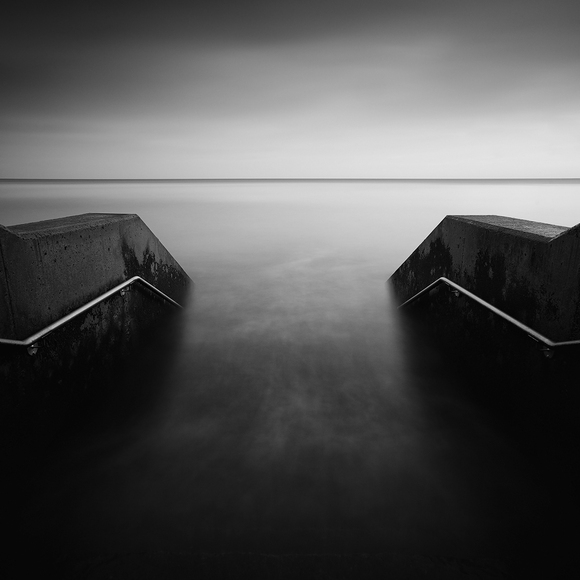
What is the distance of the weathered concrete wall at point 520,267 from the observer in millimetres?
2859

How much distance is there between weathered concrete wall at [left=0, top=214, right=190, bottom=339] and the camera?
9.62ft

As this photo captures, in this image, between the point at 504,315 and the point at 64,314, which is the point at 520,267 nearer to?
the point at 504,315

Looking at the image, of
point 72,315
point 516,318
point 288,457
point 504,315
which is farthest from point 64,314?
point 516,318

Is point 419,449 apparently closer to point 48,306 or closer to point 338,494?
point 338,494

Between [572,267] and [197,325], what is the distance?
16.5ft

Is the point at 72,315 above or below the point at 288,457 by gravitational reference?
above

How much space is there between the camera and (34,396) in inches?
122

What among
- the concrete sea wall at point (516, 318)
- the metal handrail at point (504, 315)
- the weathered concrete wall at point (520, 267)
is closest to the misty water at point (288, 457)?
the concrete sea wall at point (516, 318)

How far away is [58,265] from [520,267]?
13.1ft

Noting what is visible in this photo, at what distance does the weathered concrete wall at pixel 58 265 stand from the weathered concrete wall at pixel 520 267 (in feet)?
12.9

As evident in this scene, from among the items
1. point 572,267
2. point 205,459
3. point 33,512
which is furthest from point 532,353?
point 33,512

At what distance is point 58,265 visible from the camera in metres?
3.50

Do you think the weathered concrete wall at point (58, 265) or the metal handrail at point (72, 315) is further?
the weathered concrete wall at point (58, 265)

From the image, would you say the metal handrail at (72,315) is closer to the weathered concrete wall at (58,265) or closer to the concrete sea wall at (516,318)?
the weathered concrete wall at (58,265)
